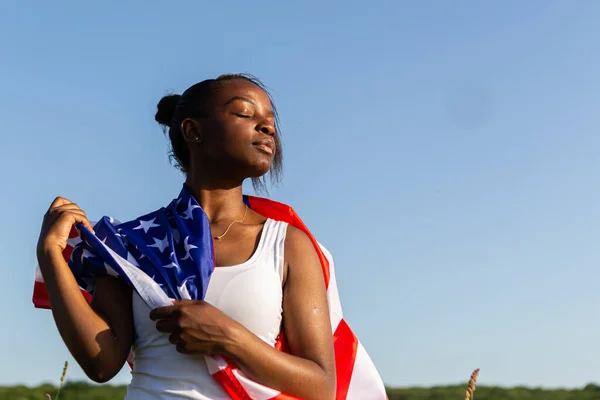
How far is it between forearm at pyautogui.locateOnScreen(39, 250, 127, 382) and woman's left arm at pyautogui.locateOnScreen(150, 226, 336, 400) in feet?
0.88

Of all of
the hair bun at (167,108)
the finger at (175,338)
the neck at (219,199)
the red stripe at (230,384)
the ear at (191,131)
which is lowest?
the red stripe at (230,384)

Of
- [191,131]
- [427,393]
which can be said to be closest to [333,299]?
[191,131]

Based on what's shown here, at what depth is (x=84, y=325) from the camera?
3.35m

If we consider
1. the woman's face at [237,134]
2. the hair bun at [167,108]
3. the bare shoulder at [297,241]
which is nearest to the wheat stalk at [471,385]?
the bare shoulder at [297,241]

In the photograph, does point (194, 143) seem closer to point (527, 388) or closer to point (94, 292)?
point (94, 292)

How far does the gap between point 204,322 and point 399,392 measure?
1957 centimetres

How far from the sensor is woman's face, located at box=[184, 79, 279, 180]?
145 inches

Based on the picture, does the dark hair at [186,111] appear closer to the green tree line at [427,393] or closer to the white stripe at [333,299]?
the white stripe at [333,299]

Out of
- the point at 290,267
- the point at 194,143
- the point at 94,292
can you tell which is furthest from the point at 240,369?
the point at 194,143

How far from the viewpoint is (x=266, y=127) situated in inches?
147

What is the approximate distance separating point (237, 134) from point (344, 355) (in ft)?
3.87

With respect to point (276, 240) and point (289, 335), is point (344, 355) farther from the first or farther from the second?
point (276, 240)

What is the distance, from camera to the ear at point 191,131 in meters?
3.87

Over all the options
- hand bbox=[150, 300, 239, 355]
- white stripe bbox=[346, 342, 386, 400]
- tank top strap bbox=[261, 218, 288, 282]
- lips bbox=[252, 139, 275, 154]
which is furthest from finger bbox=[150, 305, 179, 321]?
white stripe bbox=[346, 342, 386, 400]
